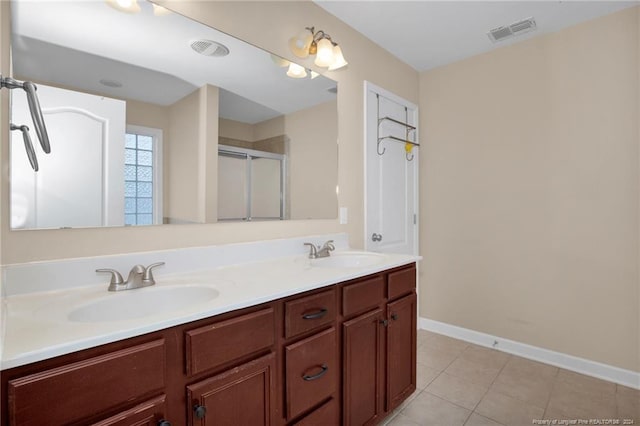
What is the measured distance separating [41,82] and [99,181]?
0.38m

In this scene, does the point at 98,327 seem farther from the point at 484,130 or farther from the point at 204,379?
the point at 484,130

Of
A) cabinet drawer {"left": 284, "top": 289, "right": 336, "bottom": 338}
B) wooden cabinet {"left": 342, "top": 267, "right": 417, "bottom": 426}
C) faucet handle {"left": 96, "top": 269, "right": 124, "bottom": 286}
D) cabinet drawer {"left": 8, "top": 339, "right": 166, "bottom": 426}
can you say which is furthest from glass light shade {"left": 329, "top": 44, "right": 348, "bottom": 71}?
cabinet drawer {"left": 8, "top": 339, "right": 166, "bottom": 426}

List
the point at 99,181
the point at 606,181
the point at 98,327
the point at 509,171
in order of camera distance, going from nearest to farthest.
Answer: the point at 98,327 → the point at 99,181 → the point at 606,181 → the point at 509,171

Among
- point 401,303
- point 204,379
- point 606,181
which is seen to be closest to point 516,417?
point 401,303

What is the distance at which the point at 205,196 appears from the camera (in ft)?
5.15

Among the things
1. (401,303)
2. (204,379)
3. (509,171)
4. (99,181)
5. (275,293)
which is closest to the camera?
(204,379)

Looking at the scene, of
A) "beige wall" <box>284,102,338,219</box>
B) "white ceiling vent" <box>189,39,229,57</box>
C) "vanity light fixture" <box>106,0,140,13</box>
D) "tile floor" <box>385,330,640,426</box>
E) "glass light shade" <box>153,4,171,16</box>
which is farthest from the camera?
"beige wall" <box>284,102,338,219</box>

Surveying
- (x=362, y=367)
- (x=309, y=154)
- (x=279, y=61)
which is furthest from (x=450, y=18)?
(x=362, y=367)

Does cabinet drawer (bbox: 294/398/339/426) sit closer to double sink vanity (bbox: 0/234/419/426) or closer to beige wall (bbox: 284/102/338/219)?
double sink vanity (bbox: 0/234/419/426)

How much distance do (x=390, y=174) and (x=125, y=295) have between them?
7.12ft

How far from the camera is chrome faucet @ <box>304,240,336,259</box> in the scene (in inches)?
74.1

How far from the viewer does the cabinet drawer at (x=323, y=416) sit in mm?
1238

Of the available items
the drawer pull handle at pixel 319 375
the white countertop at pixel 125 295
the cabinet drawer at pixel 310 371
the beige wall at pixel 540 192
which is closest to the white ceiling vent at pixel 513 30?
the beige wall at pixel 540 192

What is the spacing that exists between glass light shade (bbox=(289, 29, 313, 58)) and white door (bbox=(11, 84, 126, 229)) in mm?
1066
